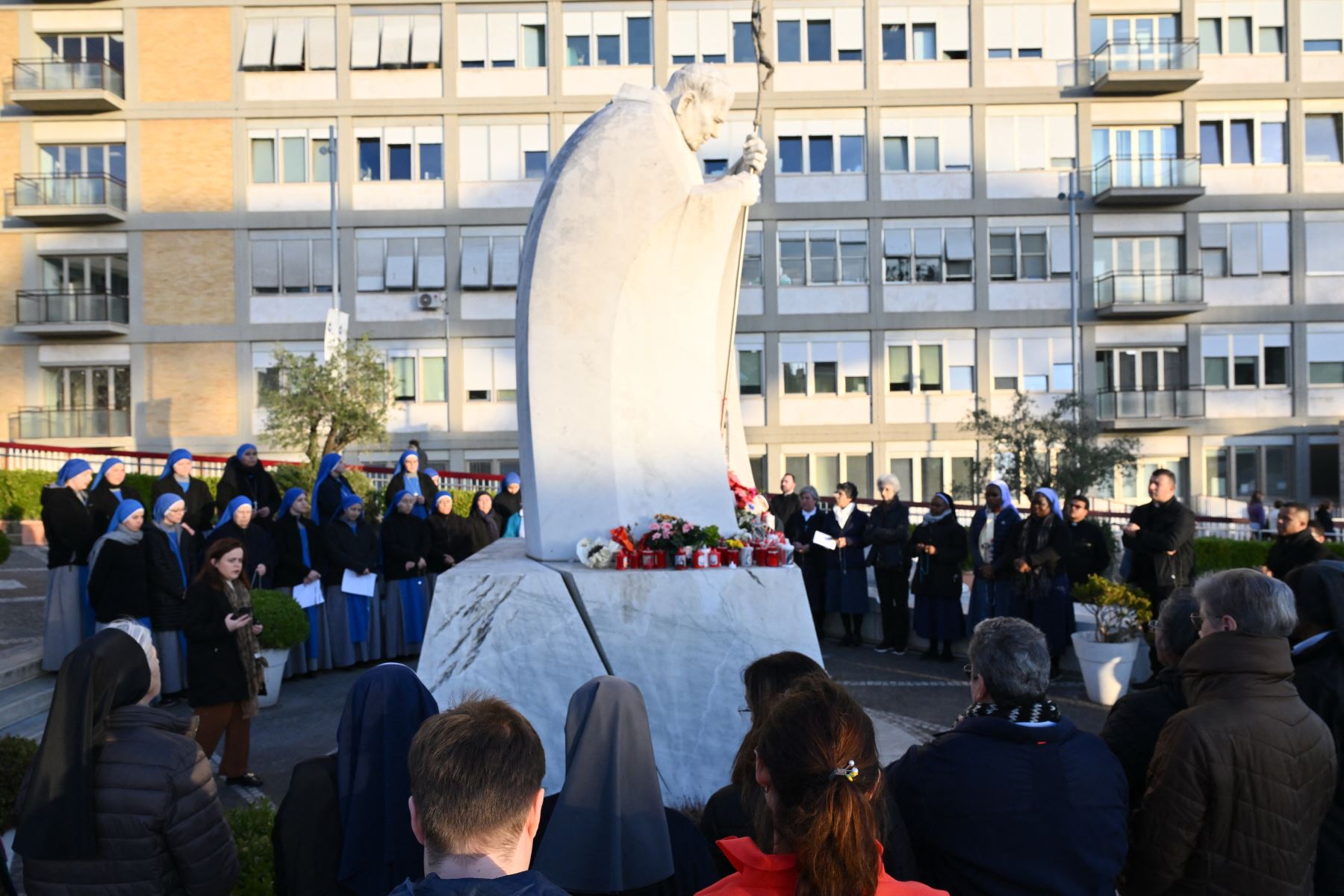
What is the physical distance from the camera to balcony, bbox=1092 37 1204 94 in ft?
102

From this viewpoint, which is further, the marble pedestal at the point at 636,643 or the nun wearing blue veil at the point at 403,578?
the nun wearing blue veil at the point at 403,578

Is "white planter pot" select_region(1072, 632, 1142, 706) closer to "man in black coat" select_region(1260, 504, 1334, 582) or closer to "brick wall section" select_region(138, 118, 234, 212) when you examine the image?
"man in black coat" select_region(1260, 504, 1334, 582)

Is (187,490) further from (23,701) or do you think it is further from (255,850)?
(255,850)

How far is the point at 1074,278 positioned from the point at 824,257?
720 centimetres

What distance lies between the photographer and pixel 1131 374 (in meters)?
32.1

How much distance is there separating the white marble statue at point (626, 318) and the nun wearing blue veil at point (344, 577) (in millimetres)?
4329

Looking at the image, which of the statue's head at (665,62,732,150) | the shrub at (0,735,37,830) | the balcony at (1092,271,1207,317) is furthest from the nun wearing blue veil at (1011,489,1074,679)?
the balcony at (1092,271,1207,317)

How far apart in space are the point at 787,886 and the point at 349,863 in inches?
52.2

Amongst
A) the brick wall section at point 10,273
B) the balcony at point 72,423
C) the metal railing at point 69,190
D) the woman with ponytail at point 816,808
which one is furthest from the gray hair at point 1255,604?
the brick wall section at point 10,273

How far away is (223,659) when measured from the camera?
634cm

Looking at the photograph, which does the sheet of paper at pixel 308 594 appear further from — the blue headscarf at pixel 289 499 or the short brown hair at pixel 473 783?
the short brown hair at pixel 473 783

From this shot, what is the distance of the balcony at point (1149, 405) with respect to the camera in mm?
31438

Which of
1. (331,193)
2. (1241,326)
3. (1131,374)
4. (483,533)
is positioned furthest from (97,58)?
(1241,326)

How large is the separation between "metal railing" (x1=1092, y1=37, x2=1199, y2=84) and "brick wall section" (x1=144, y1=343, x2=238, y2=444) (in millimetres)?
27041
